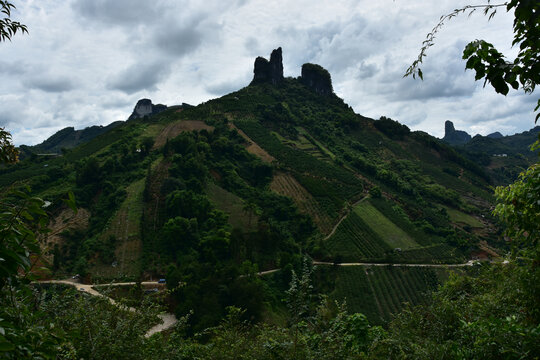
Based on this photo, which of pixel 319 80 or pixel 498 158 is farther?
pixel 319 80

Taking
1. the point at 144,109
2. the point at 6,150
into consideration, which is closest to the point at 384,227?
the point at 6,150

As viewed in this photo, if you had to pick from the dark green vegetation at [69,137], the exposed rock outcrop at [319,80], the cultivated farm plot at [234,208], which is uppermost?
the exposed rock outcrop at [319,80]

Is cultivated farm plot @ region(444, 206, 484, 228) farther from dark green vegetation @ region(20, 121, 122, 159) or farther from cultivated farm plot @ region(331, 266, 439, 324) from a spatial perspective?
dark green vegetation @ region(20, 121, 122, 159)

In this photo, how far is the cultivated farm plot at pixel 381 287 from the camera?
38.3 metres

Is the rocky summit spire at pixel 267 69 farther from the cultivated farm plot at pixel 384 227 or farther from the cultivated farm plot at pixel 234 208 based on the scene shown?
the cultivated farm plot at pixel 384 227

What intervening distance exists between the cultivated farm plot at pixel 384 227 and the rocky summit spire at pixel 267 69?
283 ft

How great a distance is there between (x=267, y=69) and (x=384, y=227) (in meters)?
96.4

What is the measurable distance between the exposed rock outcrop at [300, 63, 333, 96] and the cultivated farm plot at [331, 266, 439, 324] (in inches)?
4118

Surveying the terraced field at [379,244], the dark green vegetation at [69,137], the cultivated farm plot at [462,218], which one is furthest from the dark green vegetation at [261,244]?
the dark green vegetation at [69,137]

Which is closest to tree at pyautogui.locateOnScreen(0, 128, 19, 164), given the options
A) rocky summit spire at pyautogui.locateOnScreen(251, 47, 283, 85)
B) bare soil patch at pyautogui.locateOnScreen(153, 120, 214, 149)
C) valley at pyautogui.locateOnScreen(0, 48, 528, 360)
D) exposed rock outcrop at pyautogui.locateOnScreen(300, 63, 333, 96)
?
valley at pyautogui.locateOnScreen(0, 48, 528, 360)

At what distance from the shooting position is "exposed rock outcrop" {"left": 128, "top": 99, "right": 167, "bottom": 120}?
165125 millimetres

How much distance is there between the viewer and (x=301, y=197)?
200ft

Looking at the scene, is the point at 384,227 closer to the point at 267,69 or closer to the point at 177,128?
the point at 177,128

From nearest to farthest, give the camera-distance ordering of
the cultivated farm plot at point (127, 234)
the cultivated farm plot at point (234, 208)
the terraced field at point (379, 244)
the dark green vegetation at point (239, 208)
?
the cultivated farm plot at point (127, 234), the dark green vegetation at point (239, 208), the terraced field at point (379, 244), the cultivated farm plot at point (234, 208)
